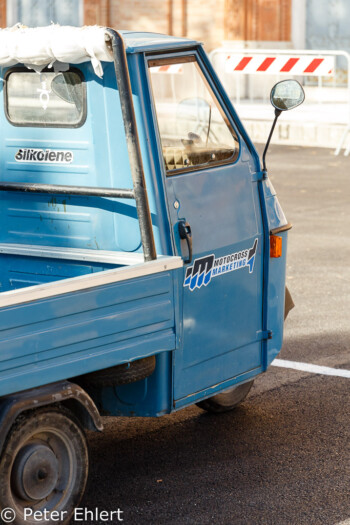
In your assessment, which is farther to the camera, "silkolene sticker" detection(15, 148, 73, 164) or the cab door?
"silkolene sticker" detection(15, 148, 73, 164)

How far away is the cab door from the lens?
15.8 ft

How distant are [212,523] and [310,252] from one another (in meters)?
5.84

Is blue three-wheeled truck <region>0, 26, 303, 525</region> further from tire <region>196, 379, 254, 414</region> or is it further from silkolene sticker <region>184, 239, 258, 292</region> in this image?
tire <region>196, 379, 254, 414</region>

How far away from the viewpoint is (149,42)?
4.75 meters

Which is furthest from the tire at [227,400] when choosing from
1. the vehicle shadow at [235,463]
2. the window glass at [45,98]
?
the window glass at [45,98]

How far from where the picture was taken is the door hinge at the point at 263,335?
5386mm

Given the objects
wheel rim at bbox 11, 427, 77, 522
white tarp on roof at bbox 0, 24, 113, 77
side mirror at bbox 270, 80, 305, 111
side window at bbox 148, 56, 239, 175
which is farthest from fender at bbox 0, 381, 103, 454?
side mirror at bbox 270, 80, 305, 111

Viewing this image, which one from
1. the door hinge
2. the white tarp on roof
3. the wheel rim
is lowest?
the wheel rim

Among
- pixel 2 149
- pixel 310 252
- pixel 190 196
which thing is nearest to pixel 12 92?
pixel 2 149

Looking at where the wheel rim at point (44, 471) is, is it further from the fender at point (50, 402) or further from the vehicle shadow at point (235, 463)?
the vehicle shadow at point (235, 463)

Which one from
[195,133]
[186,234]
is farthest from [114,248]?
[195,133]

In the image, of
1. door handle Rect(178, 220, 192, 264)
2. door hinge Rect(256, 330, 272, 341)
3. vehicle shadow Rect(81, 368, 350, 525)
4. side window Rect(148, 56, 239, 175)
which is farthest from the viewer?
door hinge Rect(256, 330, 272, 341)

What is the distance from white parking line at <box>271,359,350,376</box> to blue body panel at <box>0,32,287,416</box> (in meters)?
1.17

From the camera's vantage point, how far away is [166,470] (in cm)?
511
